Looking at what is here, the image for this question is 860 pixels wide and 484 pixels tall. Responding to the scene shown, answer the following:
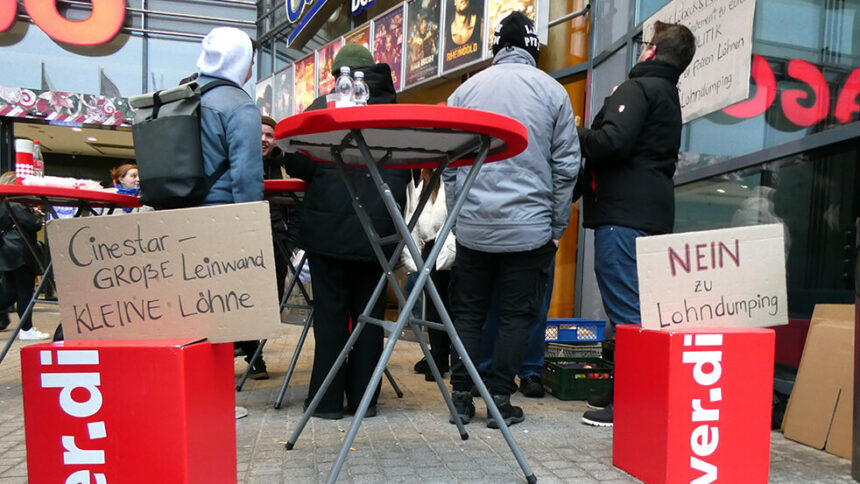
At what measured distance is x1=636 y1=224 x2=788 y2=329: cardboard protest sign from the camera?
193cm

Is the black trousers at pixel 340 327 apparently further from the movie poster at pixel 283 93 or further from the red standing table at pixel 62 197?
the movie poster at pixel 283 93

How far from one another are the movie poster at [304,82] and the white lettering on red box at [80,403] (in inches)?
352

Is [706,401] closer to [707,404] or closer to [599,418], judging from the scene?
[707,404]

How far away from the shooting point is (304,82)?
10.3m

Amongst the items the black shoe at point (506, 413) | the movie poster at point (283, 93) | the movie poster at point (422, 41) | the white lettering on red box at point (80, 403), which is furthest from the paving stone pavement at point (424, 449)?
the movie poster at point (283, 93)

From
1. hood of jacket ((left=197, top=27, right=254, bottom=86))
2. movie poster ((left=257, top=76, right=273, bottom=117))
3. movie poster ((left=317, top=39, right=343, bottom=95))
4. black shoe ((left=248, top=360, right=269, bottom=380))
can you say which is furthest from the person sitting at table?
movie poster ((left=257, top=76, right=273, bottom=117))

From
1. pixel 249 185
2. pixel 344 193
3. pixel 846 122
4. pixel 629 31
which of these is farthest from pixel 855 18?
pixel 249 185

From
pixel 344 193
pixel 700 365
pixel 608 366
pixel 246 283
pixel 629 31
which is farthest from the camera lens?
pixel 629 31

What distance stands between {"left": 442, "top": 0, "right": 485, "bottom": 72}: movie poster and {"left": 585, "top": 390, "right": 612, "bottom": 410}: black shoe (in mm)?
3940

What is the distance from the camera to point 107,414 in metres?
1.45

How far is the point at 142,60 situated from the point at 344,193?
518 inches

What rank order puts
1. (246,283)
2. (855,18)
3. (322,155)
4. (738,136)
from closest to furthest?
1. (246,283)
2. (322,155)
3. (855,18)
4. (738,136)

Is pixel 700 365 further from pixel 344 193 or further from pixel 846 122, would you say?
pixel 846 122

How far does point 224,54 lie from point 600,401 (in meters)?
2.52
